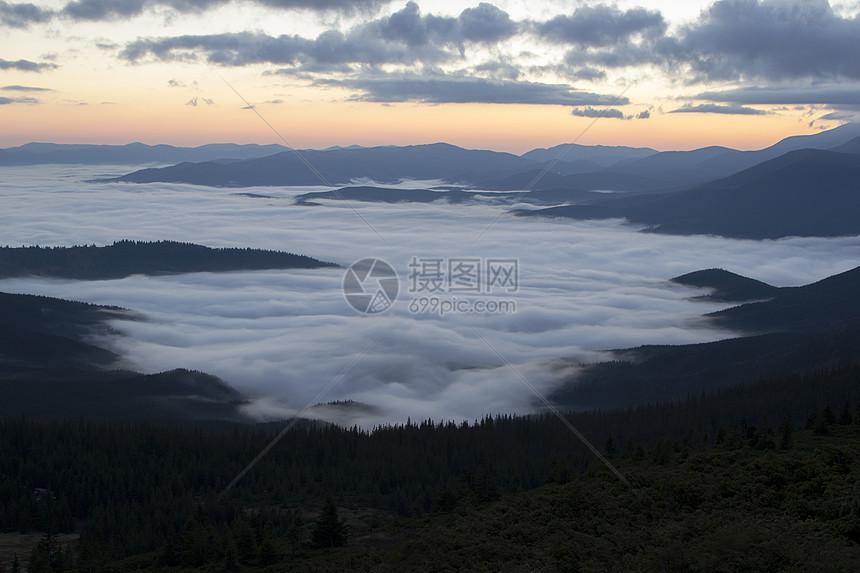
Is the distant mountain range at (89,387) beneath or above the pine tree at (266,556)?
beneath

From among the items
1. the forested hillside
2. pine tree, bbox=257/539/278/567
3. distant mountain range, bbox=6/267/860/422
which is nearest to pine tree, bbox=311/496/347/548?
the forested hillside

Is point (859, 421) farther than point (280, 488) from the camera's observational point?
No

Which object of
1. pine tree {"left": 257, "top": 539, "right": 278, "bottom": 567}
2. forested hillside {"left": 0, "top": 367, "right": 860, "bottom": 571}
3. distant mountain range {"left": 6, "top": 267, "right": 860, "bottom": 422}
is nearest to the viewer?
forested hillside {"left": 0, "top": 367, "right": 860, "bottom": 571}

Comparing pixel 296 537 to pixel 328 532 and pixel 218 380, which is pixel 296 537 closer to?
pixel 328 532

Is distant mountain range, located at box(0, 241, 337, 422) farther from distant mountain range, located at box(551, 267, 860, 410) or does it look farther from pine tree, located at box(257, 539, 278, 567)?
pine tree, located at box(257, 539, 278, 567)

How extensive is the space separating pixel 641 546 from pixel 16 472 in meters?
81.6

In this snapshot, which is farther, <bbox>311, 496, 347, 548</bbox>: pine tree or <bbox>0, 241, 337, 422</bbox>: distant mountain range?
<bbox>0, 241, 337, 422</bbox>: distant mountain range

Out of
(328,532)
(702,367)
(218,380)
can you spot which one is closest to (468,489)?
(328,532)

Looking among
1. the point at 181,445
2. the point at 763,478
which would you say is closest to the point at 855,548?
the point at 763,478

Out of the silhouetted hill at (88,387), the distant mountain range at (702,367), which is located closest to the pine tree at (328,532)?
the silhouetted hill at (88,387)

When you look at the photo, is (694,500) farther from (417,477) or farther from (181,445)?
(181,445)

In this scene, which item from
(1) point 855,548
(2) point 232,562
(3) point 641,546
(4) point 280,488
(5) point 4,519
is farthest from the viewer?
(4) point 280,488

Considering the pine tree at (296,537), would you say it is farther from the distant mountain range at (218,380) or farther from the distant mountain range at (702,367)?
the distant mountain range at (702,367)

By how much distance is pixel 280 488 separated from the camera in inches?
3078
